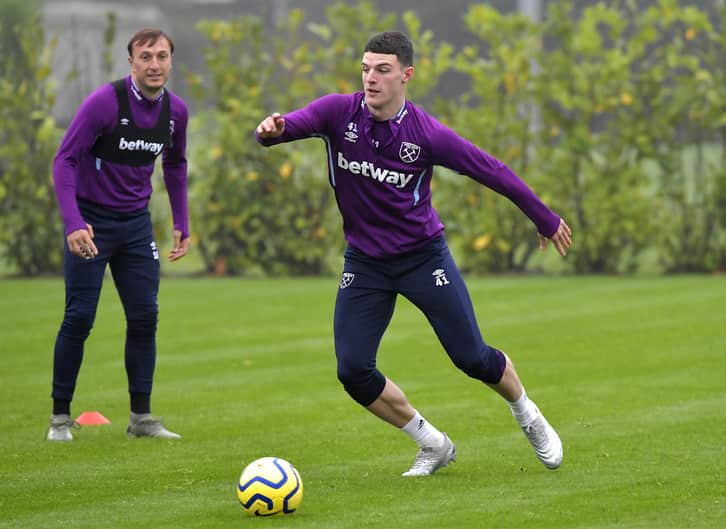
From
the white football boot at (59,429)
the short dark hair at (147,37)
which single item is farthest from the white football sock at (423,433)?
the short dark hair at (147,37)

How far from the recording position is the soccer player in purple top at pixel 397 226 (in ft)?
22.7

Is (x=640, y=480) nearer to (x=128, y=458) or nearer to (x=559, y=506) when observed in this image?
(x=559, y=506)

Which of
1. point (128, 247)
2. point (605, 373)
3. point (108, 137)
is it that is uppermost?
point (108, 137)

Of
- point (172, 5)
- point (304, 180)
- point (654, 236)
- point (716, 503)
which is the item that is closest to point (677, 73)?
point (654, 236)

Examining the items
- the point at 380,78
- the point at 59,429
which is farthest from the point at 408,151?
the point at 59,429

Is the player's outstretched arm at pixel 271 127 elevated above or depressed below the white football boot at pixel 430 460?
above

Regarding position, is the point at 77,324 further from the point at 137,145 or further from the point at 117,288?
the point at 137,145

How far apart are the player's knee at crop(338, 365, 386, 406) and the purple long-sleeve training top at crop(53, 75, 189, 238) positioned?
177 centimetres

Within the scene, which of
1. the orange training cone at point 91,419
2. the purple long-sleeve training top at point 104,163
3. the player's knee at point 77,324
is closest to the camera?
the purple long-sleeve training top at point 104,163

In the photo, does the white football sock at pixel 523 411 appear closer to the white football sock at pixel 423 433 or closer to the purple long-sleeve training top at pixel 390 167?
the white football sock at pixel 423 433

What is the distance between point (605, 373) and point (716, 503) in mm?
4255

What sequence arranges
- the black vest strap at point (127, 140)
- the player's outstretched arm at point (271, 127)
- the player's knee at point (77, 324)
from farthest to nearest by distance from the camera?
the player's knee at point (77, 324)
the black vest strap at point (127, 140)
the player's outstretched arm at point (271, 127)

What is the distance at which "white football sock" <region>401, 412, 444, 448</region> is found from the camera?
7172 millimetres

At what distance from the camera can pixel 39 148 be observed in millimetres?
18156
